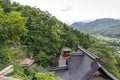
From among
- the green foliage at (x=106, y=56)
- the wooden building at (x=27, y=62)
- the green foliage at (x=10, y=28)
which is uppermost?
the green foliage at (x=10, y=28)

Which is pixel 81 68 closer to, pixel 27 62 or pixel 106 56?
pixel 106 56

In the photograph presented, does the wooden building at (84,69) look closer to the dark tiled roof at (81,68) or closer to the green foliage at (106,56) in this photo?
the dark tiled roof at (81,68)

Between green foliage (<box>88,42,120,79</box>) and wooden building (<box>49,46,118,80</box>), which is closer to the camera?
wooden building (<box>49,46,118,80</box>)

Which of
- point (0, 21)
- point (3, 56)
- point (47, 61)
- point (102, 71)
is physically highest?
point (0, 21)

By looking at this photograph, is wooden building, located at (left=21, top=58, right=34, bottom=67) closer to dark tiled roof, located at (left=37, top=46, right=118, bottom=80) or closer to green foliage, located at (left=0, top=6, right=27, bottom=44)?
green foliage, located at (left=0, top=6, right=27, bottom=44)

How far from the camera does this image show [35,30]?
4575cm

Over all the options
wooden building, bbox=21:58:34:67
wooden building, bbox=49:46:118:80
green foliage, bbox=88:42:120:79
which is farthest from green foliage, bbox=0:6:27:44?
wooden building, bbox=21:58:34:67

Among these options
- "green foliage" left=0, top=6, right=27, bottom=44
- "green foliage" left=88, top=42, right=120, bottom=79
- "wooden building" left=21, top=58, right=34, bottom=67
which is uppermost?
"green foliage" left=0, top=6, right=27, bottom=44

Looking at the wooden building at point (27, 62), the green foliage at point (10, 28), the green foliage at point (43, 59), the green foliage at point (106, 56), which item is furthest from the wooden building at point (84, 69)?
the green foliage at point (43, 59)

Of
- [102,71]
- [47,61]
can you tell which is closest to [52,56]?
[47,61]

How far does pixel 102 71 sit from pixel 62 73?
3747 mm

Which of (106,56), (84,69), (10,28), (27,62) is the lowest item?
(27,62)

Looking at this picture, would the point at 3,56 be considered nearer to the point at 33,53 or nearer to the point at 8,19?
the point at 8,19

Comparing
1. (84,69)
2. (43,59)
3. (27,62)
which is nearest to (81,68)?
(84,69)
